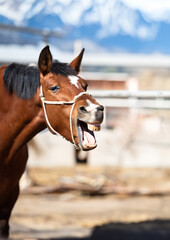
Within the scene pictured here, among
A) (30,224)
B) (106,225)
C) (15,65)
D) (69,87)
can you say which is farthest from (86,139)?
(30,224)

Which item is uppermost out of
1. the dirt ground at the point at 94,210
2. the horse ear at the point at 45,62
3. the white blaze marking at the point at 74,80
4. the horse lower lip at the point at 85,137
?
the horse ear at the point at 45,62

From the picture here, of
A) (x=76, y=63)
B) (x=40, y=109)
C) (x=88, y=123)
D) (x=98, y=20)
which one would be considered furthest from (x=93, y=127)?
(x=98, y=20)

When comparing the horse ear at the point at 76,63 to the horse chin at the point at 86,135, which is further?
the horse ear at the point at 76,63

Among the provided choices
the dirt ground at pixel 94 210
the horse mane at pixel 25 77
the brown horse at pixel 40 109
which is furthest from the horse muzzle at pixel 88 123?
the dirt ground at pixel 94 210

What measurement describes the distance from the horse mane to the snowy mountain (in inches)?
64.7

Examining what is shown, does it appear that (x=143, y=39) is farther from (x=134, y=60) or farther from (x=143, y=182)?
(x=143, y=182)

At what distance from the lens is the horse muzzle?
2590mm

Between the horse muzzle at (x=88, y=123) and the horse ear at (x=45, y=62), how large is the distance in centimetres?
43

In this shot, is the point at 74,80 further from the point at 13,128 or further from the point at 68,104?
the point at 13,128

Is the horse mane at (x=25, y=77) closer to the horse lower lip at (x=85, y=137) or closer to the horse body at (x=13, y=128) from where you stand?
the horse body at (x=13, y=128)

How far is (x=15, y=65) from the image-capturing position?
3133 mm

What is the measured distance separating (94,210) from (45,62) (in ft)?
18.4

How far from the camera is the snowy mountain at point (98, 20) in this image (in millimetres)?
4695

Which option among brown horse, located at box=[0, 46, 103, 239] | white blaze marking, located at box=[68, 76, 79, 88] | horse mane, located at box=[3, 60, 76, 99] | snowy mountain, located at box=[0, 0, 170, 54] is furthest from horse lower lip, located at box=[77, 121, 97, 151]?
snowy mountain, located at box=[0, 0, 170, 54]
